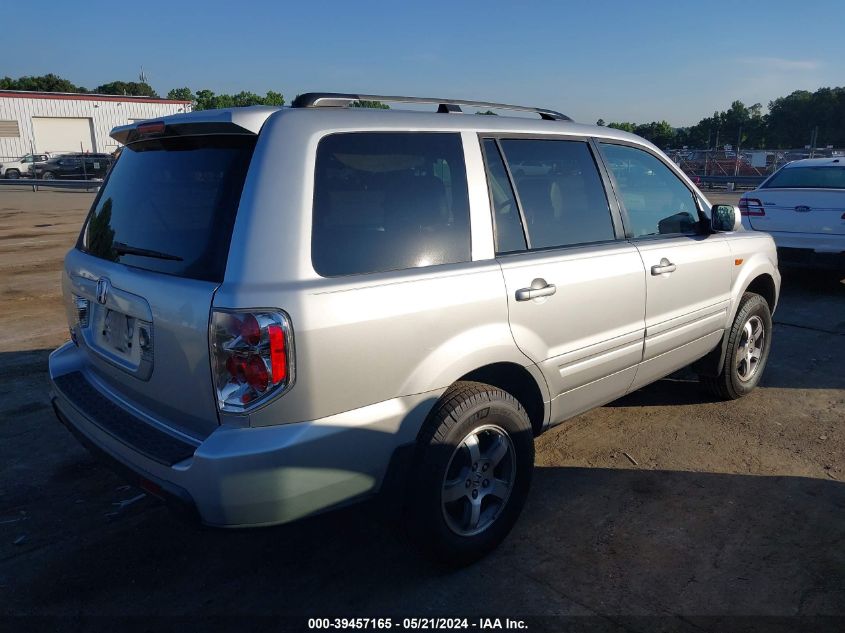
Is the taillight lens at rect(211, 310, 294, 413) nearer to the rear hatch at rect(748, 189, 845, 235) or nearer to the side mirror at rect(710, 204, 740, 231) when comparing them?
the side mirror at rect(710, 204, 740, 231)

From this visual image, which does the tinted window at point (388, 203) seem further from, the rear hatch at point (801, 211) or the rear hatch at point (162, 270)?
the rear hatch at point (801, 211)

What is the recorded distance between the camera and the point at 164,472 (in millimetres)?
2338

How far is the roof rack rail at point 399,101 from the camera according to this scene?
2697 mm

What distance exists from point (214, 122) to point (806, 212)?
786 cm

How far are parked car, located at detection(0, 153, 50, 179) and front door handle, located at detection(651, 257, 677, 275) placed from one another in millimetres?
40782

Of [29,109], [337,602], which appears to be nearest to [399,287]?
[337,602]

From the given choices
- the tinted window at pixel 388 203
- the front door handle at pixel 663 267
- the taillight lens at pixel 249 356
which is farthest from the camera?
the front door handle at pixel 663 267

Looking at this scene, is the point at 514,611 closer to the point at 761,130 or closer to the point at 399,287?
the point at 399,287

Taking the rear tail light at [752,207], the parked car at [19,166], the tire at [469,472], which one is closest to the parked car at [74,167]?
the parked car at [19,166]

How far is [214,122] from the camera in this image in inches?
96.0

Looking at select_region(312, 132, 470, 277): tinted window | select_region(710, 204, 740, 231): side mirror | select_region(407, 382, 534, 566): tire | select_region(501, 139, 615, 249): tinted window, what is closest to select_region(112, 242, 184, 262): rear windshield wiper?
select_region(312, 132, 470, 277): tinted window

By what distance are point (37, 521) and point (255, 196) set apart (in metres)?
2.23

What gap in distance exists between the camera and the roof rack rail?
106 inches

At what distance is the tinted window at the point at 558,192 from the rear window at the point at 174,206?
4.46 feet
